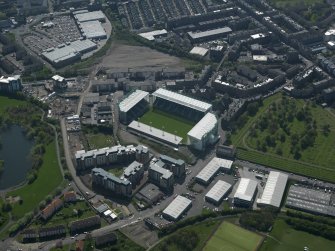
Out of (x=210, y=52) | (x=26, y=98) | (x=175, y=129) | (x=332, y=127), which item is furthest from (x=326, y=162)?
(x=26, y=98)

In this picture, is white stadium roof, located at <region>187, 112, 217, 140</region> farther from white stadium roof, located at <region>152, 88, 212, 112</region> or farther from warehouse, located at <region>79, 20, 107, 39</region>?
warehouse, located at <region>79, 20, 107, 39</region>

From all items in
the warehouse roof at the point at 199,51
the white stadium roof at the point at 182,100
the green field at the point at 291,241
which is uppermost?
the warehouse roof at the point at 199,51

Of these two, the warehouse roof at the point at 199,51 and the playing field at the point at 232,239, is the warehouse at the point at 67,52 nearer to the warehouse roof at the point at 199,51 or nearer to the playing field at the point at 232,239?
the warehouse roof at the point at 199,51

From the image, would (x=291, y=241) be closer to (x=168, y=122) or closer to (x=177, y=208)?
(x=177, y=208)

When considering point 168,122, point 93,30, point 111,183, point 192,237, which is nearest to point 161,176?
point 111,183

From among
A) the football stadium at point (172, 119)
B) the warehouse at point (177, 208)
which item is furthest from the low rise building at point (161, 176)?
the football stadium at point (172, 119)

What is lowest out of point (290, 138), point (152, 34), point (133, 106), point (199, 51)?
point (290, 138)

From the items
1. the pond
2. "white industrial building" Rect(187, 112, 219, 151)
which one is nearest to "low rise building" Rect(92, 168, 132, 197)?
the pond
